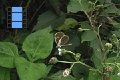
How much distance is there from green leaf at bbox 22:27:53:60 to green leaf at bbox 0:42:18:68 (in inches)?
1.9

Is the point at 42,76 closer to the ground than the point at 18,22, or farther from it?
closer to the ground

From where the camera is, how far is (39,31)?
1279 mm

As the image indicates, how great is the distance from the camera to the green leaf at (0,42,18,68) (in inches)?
48.6

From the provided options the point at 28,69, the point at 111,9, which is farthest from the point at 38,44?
the point at 111,9

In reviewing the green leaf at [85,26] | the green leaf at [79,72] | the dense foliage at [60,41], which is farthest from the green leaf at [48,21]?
the green leaf at [79,72]

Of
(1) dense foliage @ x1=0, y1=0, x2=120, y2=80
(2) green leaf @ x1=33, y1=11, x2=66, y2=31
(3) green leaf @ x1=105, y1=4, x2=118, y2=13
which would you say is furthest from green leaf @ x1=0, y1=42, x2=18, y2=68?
Result: (3) green leaf @ x1=105, y1=4, x2=118, y2=13

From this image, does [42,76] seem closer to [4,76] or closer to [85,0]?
[4,76]

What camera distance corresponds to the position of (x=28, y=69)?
3.93ft

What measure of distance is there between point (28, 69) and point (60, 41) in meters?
0.18

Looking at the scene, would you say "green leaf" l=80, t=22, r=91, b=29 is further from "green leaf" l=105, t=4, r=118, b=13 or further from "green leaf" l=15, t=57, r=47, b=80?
"green leaf" l=15, t=57, r=47, b=80

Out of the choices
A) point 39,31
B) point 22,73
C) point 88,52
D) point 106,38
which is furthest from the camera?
point 88,52

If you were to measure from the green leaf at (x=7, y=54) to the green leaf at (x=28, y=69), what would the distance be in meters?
0.03

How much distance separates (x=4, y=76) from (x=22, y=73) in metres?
0.14

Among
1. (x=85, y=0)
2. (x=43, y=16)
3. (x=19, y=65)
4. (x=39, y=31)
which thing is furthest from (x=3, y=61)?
(x=85, y=0)
